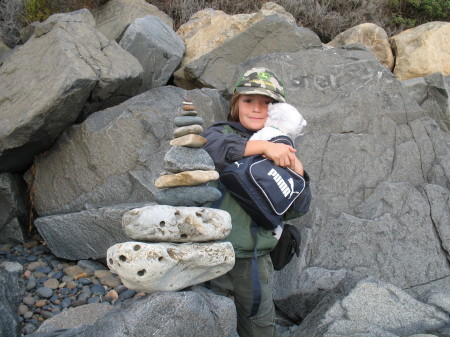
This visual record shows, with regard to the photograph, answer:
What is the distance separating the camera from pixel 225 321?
102 inches

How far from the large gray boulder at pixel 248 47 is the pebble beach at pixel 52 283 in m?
2.94

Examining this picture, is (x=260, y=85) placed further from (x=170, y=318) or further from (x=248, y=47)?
(x=248, y=47)

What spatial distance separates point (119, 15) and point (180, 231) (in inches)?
225

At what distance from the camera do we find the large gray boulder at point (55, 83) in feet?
15.4

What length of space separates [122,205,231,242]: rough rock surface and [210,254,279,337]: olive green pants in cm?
44

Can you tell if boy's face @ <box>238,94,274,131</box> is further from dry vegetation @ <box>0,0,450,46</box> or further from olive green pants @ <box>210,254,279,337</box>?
dry vegetation @ <box>0,0,450,46</box>

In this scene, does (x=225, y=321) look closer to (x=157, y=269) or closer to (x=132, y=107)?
(x=157, y=269)

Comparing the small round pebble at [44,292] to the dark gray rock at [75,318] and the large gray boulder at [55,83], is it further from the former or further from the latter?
the large gray boulder at [55,83]

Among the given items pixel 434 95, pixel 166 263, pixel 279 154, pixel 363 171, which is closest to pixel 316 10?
pixel 434 95

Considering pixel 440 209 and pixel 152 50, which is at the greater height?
pixel 152 50

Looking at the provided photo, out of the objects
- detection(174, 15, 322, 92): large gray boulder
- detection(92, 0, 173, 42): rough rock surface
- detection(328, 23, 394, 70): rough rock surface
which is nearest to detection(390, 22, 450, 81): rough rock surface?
detection(328, 23, 394, 70): rough rock surface

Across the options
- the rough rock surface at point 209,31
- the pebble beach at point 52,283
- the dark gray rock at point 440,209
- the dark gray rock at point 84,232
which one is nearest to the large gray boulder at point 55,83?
the dark gray rock at point 84,232

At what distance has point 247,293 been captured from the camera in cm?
292

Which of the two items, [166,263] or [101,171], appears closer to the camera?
[166,263]
